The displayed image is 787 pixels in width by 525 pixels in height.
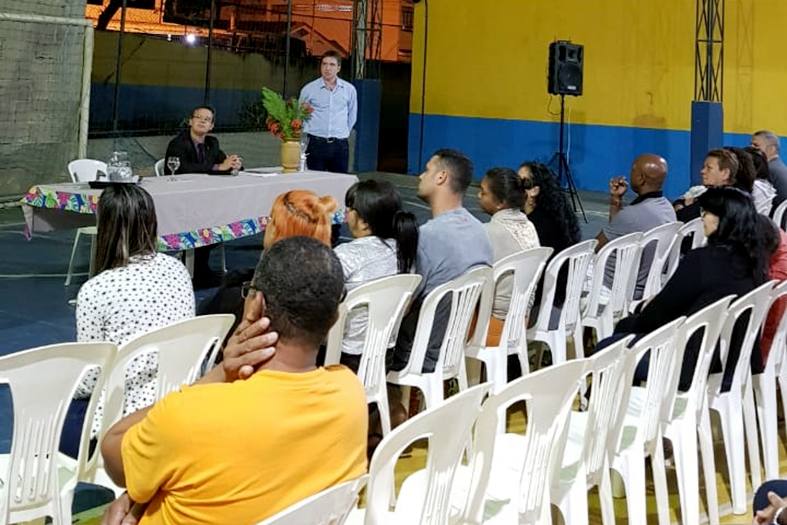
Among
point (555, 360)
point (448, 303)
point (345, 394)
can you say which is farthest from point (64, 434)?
point (555, 360)

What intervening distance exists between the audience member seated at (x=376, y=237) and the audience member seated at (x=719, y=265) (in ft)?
3.00

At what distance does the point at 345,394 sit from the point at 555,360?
263cm

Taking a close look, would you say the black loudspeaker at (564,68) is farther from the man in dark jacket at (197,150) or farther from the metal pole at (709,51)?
the man in dark jacket at (197,150)

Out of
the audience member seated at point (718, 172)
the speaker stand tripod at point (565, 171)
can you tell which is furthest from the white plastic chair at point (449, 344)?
the speaker stand tripod at point (565, 171)

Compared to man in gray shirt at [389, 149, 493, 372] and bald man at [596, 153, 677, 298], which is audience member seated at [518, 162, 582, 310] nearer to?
bald man at [596, 153, 677, 298]

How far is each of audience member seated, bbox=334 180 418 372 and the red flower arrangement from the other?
125 inches

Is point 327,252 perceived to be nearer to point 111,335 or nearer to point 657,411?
point 111,335

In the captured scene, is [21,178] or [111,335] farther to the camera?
[21,178]

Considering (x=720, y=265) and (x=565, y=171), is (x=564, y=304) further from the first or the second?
(x=565, y=171)

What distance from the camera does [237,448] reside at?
73.2 inches

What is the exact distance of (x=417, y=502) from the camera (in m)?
2.54

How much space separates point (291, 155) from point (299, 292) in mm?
5300

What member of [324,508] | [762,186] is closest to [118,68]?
[762,186]

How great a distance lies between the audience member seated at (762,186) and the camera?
640cm
